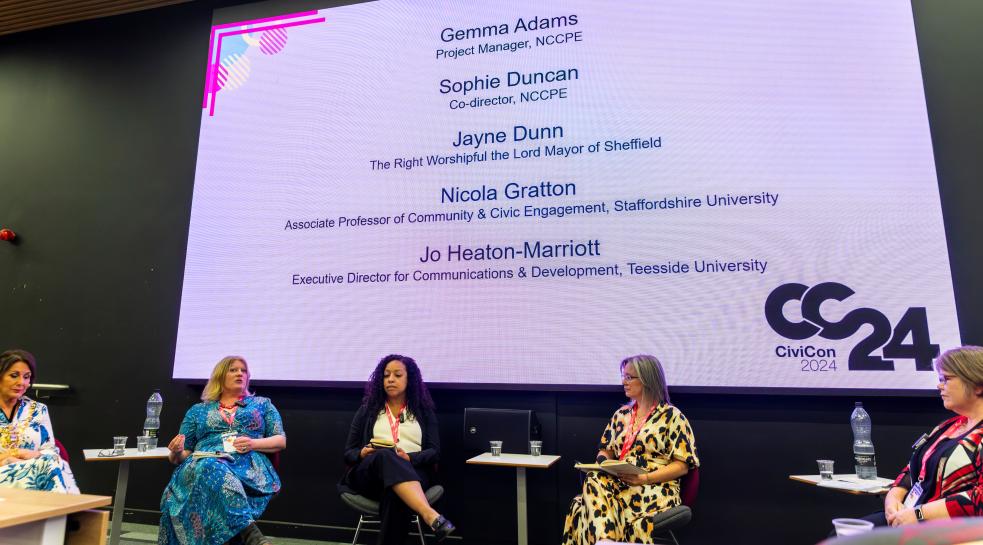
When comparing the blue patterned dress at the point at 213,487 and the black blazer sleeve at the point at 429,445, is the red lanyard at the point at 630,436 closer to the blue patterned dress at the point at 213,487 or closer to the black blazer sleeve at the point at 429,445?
the black blazer sleeve at the point at 429,445

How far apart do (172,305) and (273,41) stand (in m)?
2.11

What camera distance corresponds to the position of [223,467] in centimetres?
277

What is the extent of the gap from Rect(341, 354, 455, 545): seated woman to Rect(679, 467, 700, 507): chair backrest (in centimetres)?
110

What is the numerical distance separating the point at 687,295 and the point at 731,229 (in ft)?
1.47

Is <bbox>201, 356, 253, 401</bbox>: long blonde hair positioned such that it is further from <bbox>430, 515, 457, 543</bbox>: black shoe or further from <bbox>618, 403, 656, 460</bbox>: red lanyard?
<bbox>618, 403, 656, 460</bbox>: red lanyard

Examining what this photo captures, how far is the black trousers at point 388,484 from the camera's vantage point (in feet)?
8.89

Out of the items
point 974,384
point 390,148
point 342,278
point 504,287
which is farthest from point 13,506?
point 974,384

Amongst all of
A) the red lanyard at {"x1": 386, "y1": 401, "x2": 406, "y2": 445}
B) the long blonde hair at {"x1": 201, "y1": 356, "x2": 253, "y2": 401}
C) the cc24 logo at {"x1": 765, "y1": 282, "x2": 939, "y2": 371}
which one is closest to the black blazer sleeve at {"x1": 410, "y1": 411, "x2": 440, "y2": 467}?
the red lanyard at {"x1": 386, "y1": 401, "x2": 406, "y2": 445}

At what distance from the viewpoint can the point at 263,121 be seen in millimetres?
3998

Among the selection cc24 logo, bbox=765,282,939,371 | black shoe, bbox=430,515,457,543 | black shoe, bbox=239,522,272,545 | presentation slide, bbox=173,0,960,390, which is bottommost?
black shoe, bbox=239,522,272,545

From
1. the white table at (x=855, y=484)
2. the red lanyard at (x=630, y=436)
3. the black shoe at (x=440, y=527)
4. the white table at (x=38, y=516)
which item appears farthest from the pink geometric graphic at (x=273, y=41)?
the white table at (x=855, y=484)

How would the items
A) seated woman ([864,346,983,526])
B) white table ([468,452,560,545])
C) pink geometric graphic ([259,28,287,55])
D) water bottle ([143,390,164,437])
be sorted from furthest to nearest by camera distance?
pink geometric graphic ([259,28,287,55])
water bottle ([143,390,164,437])
white table ([468,452,560,545])
seated woman ([864,346,983,526])

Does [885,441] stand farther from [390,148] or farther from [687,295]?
[390,148]

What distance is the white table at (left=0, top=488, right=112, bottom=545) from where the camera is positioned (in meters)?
1.56
